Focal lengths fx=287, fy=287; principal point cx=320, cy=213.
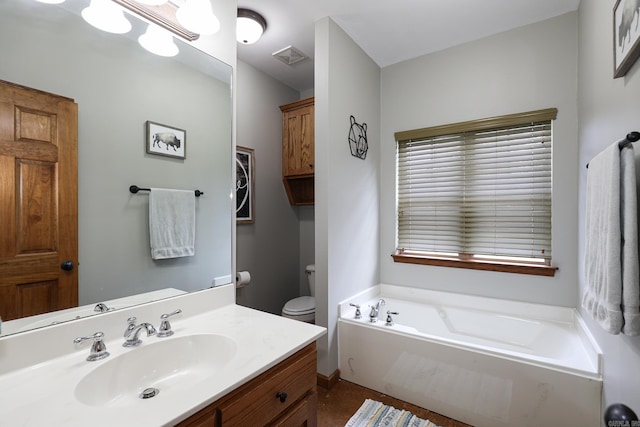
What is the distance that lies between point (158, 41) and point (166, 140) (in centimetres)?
43

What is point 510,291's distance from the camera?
224cm

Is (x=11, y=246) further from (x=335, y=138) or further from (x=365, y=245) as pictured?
(x=365, y=245)

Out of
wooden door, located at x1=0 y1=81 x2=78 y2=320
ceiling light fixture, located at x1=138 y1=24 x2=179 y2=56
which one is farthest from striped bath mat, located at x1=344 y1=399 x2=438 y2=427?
ceiling light fixture, located at x1=138 y1=24 x2=179 y2=56

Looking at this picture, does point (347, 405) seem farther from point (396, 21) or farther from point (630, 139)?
point (396, 21)

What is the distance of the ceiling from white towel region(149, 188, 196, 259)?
4.93 feet

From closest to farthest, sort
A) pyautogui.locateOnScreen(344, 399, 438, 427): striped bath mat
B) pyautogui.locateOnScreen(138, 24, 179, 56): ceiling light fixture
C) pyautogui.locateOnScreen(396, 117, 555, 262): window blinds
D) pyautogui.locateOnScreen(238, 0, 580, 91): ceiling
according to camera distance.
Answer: pyautogui.locateOnScreen(138, 24, 179, 56): ceiling light fixture → pyautogui.locateOnScreen(344, 399, 438, 427): striped bath mat → pyautogui.locateOnScreen(238, 0, 580, 91): ceiling → pyautogui.locateOnScreen(396, 117, 555, 262): window blinds

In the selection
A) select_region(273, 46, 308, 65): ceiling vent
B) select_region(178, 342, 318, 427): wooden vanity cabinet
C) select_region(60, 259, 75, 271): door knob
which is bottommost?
select_region(178, 342, 318, 427): wooden vanity cabinet

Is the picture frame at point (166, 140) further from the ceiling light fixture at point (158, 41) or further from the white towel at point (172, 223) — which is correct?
the ceiling light fixture at point (158, 41)

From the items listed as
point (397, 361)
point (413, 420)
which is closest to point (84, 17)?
point (397, 361)

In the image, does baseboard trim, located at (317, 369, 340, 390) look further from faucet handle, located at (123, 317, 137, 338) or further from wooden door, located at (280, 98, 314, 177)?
wooden door, located at (280, 98, 314, 177)

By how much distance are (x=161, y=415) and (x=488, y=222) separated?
2.47 m

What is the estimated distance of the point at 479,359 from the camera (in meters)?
1.72

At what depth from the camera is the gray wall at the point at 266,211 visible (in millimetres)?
2621

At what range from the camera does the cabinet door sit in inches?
105
